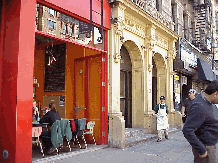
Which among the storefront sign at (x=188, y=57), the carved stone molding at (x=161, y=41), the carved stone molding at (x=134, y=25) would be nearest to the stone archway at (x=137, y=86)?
the carved stone molding at (x=134, y=25)

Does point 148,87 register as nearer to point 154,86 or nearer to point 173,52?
point 154,86

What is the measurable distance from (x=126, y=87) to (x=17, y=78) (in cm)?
653

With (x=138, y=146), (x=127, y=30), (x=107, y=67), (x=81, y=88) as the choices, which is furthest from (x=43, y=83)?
(x=138, y=146)

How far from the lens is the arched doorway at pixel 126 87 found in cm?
1117

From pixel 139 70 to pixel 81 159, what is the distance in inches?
225

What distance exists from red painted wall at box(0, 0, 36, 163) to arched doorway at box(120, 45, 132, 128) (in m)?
5.84

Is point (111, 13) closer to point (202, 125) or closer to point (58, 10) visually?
point (58, 10)

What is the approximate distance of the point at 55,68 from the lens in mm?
10320

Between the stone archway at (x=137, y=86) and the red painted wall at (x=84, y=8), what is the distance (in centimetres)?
248

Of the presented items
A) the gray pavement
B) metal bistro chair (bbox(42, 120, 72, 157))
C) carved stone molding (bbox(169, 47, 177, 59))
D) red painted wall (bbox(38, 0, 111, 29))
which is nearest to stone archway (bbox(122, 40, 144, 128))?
the gray pavement

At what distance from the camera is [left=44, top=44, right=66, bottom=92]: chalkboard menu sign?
9952 millimetres

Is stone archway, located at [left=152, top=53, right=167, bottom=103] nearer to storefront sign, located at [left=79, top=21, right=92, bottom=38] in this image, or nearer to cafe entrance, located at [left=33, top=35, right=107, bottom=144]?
cafe entrance, located at [left=33, top=35, right=107, bottom=144]

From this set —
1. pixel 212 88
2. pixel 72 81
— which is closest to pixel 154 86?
pixel 72 81

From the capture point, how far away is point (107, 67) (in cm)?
865
